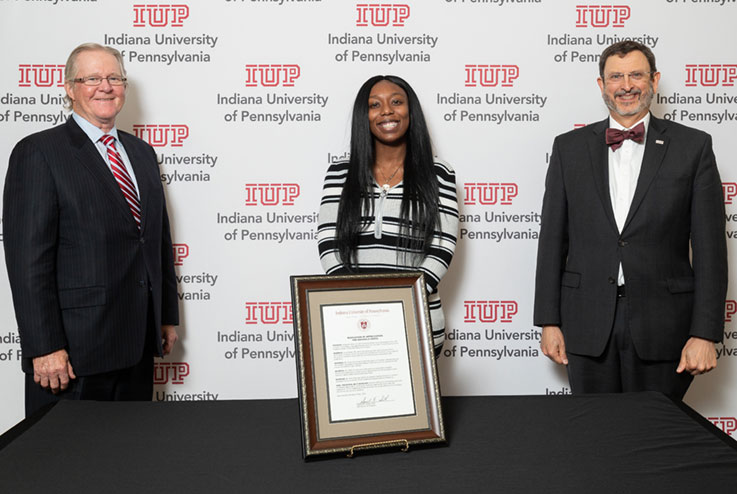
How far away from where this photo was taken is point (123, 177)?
2.31 metres

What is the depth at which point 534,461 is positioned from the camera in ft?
3.91

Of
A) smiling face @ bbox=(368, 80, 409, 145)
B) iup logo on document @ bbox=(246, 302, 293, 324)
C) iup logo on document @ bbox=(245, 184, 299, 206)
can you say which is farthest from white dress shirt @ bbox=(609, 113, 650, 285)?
iup logo on document @ bbox=(246, 302, 293, 324)

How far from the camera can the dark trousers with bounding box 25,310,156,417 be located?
86.4 inches

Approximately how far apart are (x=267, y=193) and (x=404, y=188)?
A: 0.88m

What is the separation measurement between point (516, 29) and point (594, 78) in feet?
1.32

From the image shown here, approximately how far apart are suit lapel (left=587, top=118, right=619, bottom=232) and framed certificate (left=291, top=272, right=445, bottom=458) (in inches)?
47.3

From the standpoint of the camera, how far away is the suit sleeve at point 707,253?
221 cm

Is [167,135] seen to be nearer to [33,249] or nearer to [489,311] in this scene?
[33,249]

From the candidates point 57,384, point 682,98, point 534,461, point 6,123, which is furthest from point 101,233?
point 682,98

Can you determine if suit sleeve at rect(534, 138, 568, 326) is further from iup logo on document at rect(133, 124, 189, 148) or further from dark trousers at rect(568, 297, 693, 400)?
iup logo on document at rect(133, 124, 189, 148)

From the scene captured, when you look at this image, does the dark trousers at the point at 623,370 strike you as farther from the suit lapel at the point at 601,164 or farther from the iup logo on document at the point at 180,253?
the iup logo on document at the point at 180,253

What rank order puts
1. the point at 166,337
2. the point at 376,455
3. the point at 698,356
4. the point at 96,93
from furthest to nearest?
the point at 166,337, the point at 96,93, the point at 698,356, the point at 376,455

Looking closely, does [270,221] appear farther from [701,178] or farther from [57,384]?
[701,178]

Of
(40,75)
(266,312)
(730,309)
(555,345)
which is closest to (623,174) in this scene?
(555,345)
